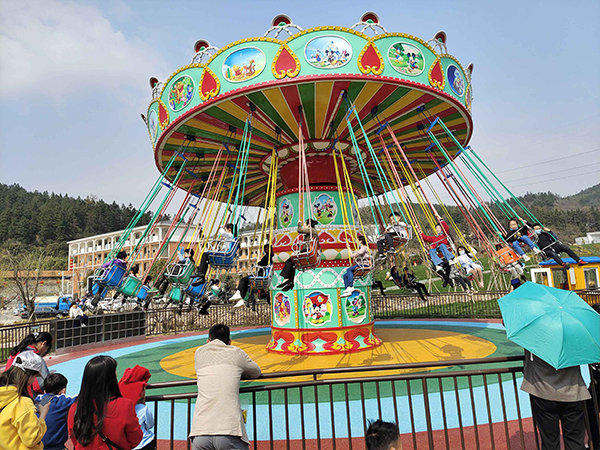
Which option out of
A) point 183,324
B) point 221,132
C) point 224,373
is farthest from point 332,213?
point 183,324

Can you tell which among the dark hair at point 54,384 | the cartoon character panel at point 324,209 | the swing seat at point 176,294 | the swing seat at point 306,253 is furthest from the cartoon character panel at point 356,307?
the dark hair at point 54,384

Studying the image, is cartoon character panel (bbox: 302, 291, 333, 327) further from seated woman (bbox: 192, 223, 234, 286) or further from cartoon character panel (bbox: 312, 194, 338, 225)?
seated woman (bbox: 192, 223, 234, 286)

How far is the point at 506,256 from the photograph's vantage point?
765 cm

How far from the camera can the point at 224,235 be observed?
8531 mm

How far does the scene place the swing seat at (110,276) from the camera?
8578 millimetres

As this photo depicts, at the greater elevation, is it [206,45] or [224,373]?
[206,45]

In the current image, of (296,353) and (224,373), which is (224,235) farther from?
(224,373)

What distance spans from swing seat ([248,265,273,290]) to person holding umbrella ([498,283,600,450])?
6243 millimetres

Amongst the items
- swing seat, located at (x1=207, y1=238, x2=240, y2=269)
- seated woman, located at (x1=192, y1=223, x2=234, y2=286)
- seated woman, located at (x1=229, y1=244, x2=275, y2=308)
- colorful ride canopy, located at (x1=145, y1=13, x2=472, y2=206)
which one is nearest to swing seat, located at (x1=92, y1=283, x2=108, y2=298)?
seated woman, located at (x1=192, y1=223, x2=234, y2=286)

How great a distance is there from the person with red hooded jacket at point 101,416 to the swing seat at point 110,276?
6.53m

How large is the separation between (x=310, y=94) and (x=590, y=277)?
54.7 ft

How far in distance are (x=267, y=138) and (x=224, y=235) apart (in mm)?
3496

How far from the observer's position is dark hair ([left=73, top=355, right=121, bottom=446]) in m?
2.52

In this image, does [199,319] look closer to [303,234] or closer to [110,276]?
[110,276]
